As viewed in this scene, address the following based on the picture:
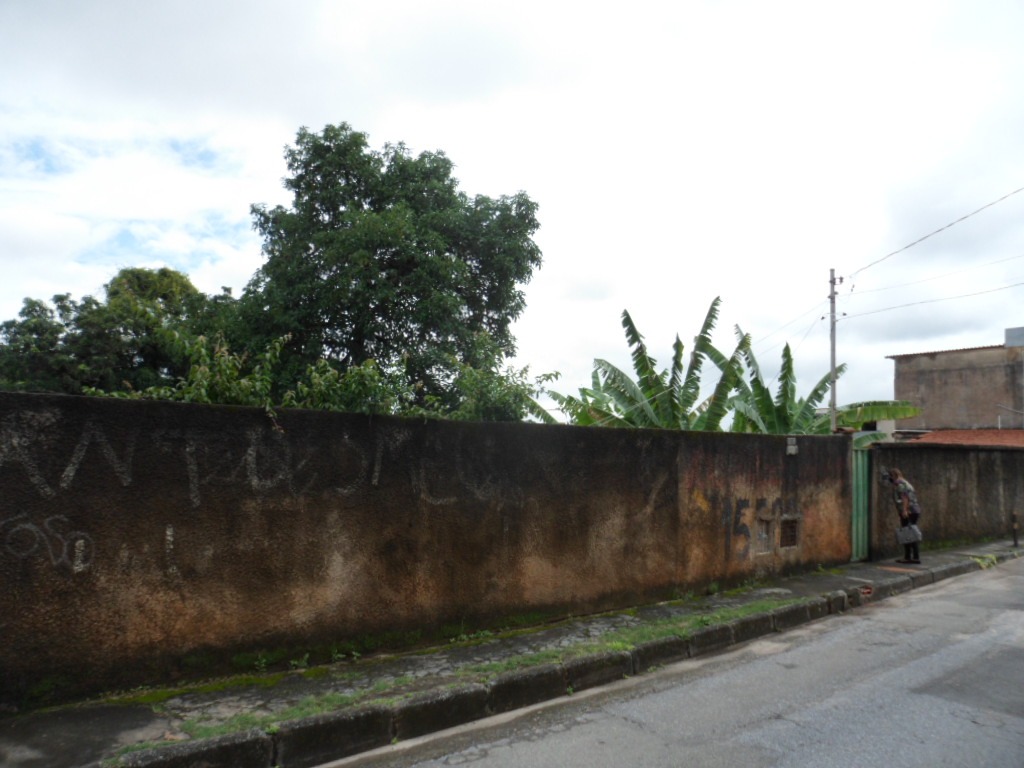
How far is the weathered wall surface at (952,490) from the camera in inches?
465

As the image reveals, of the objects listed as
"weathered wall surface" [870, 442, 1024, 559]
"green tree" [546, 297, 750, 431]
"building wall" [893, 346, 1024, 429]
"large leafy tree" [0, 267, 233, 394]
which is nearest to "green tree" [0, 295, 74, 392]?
"large leafy tree" [0, 267, 233, 394]

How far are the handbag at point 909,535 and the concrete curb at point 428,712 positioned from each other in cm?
516

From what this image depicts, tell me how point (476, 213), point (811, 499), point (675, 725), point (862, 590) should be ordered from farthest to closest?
point (476, 213), point (811, 499), point (862, 590), point (675, 725)

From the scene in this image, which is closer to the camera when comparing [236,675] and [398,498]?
[236,675]

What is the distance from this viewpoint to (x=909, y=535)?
11.3m

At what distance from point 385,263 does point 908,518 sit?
10151mm

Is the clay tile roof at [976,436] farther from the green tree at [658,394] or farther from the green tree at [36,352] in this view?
the green tree at [36,352]

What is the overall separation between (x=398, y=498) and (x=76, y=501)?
221 centimetres

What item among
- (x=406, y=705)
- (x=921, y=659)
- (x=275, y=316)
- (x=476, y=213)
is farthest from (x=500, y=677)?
(x=476, y=213)

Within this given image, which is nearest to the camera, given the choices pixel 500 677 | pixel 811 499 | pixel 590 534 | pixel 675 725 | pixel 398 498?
pixel 675 725

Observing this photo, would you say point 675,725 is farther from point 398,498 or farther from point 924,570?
point 924,570

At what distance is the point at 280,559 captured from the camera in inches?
→ 200

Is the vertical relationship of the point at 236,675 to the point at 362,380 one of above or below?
below

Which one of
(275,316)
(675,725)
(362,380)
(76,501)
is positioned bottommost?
(675,725)
